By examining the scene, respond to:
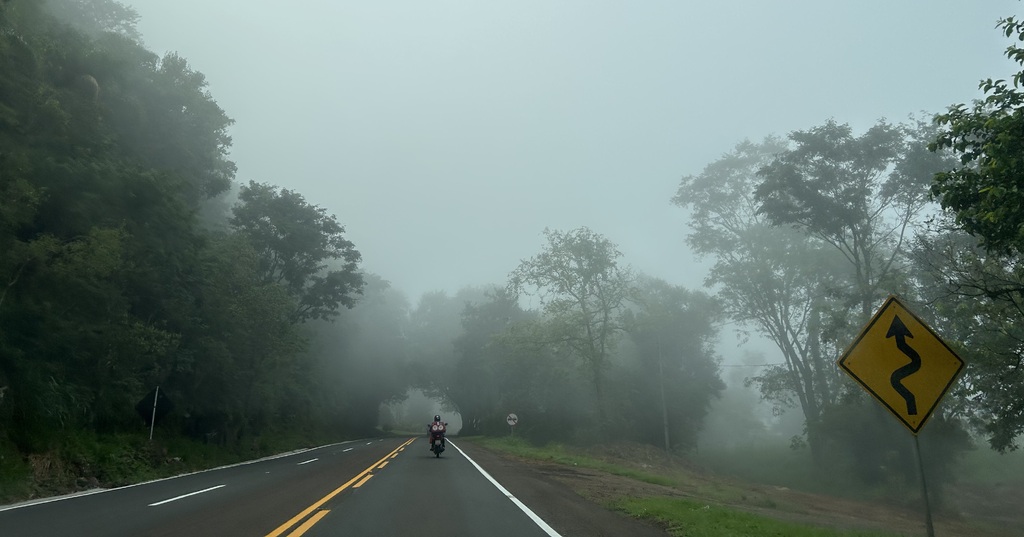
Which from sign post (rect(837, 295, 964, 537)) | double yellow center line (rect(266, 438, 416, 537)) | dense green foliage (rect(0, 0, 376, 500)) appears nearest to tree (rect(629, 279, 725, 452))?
dense green foliage (rect(0, 0, 376, 500))

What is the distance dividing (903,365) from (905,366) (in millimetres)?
23

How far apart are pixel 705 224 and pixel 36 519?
128 ft

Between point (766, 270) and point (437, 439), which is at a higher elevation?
point (766, 270)

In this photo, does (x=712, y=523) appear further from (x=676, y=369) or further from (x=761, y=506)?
(x=676, y=369)

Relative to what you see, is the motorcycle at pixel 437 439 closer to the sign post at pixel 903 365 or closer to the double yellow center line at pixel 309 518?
the double yellow center line at pixel 309 518

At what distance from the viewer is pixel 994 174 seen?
924cm

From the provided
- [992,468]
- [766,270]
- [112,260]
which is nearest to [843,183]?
[766,270]

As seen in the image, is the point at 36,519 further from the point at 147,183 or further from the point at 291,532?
the point at 147,183

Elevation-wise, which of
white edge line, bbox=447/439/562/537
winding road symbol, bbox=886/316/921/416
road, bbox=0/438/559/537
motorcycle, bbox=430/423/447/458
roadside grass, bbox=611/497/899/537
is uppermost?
winding road symbol, bbox=886/316/921/416

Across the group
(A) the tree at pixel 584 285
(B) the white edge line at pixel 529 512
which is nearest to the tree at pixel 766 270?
(A) the tree at pixel 584 285

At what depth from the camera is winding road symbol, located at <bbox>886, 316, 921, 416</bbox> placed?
7477mm

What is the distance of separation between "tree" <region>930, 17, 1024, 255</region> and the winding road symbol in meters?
2.68

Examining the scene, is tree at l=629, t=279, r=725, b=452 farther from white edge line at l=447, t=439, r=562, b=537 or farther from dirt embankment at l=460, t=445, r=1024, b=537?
white edge line at l=447, t=439, r=562, b=537

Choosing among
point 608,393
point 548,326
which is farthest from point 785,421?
point 548,326
